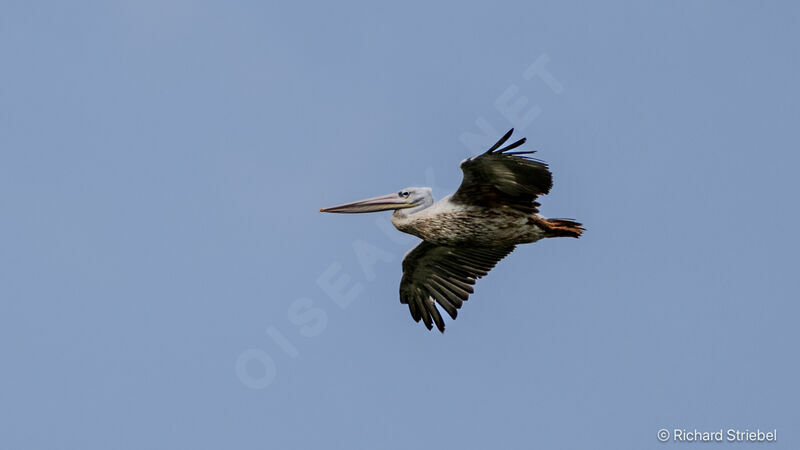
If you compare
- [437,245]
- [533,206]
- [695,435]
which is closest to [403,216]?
[437,245]

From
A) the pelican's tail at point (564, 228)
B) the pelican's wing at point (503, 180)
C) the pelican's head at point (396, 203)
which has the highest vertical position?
the pelican's head at point (396, 203)

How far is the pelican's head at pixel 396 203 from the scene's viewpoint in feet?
50.4

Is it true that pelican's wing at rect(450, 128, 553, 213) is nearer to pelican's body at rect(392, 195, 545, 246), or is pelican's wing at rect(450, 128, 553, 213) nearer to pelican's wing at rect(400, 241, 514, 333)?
pelican's body at rect(392, 195, 545, 246)

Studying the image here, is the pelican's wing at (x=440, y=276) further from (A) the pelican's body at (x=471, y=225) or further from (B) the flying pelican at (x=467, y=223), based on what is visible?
(A) the pelican's body at (x=471, y=225)

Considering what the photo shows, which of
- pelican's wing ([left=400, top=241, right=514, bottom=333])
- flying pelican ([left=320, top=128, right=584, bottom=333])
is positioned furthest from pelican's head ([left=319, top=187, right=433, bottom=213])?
pelican's wing ([left=400, top=241, right=514, bottom=333])

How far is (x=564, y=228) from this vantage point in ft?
48.4

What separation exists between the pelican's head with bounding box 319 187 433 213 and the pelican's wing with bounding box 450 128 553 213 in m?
0.78

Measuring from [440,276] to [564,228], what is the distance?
2082 millimetres

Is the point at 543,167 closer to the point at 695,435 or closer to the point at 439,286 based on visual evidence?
the point at 439,286

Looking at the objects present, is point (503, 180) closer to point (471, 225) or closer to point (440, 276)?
point (471, 225)

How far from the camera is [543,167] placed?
550 inches

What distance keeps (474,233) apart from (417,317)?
77.4 inches

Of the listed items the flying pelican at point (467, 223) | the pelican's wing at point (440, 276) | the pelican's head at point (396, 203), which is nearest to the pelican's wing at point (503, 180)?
the flying pelican at point (467, 223)

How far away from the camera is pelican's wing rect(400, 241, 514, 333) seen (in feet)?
52.5
